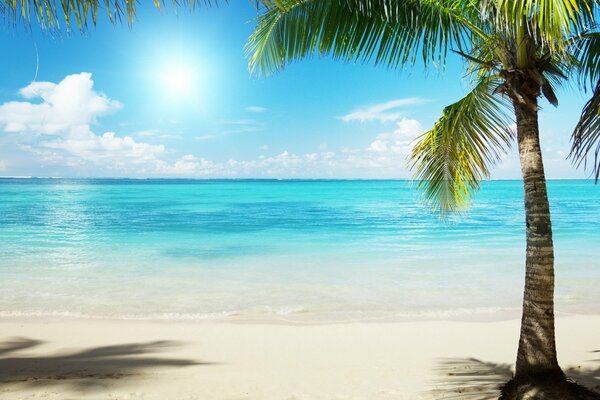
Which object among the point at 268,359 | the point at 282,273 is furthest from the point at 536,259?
the point at 282,273

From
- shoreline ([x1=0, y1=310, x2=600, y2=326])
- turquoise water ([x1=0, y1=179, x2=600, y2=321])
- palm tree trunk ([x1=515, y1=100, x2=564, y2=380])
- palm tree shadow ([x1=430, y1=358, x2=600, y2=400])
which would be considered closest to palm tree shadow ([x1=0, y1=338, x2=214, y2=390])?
shoreline ([x1=0, y1=310, x2=600, y2=326])

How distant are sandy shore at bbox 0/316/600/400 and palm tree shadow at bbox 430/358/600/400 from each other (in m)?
0.01

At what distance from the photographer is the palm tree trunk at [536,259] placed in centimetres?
379

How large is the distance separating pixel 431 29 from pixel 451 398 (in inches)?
135

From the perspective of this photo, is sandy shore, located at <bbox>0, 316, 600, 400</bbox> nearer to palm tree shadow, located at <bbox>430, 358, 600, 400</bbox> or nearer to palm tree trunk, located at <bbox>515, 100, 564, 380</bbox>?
palm tree shadow, located at <bbox>430, 358, 600, 400</bbox>

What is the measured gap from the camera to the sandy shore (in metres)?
4.62

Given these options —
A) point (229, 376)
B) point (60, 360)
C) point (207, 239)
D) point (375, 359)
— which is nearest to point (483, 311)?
point (375, 359)

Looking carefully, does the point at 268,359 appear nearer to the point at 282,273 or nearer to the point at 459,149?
the point at 459,149

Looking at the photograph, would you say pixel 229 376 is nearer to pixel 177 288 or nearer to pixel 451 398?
pixel 451 398

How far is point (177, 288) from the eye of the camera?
417 inches

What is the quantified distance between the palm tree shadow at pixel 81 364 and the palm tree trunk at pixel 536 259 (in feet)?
12.2

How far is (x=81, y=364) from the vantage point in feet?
18.0

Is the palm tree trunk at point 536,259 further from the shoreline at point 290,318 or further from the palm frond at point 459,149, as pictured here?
the shoreline at point 290,318

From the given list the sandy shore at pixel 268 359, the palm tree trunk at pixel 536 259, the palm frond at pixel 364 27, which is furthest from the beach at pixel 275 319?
the palm frond at pixel 364 27
